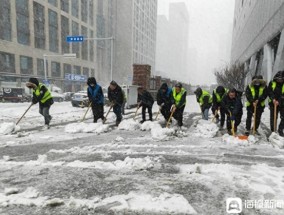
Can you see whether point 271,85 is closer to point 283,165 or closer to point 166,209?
point 283,165

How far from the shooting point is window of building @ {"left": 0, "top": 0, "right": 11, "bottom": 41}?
28766 millimetres

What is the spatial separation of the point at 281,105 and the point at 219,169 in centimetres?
358

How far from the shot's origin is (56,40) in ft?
127

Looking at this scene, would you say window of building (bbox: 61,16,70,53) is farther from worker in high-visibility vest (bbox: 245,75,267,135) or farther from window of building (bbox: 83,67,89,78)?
worker in high-visibility vest (bbox: 245,75,267,135)

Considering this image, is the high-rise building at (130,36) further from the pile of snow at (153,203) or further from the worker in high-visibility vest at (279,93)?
the pile of snow at (153,203)

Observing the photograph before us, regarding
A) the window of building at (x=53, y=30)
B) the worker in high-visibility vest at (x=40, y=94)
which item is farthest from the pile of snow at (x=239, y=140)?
the window of building at (x=53, y=30)

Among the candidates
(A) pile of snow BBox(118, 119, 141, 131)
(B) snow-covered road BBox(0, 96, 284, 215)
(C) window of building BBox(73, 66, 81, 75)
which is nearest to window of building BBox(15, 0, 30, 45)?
(C) window of building BBox(73, 66, 81, 75)

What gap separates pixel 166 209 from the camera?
2604mm

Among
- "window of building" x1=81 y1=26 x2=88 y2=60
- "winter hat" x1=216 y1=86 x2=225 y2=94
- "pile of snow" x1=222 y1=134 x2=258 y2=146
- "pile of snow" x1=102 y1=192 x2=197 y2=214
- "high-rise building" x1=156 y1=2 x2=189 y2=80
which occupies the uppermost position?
"high-rise building" x1=156 y1=2 x2=189 y2=80

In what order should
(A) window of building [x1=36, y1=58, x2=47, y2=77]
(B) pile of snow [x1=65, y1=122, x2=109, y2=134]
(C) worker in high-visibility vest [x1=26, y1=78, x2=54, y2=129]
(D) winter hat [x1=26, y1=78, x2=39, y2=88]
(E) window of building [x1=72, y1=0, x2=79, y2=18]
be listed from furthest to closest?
1. (E) window of building [x1=72, y1=0, x2=79, y2=18]
2. (A) window of building [x1=36, y1=58, x2=47, y2=77]
3. (C) worker in high-visibility vest [x1=26, y1=78, x2=54, y2=129]
4. (D) winter hat [x1=26, y1=78, x2=39, y2=88]
5. (B) pile of snow [x1=65, y1=122, x2=109, y2=134]

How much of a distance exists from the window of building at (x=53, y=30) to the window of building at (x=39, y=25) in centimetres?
158

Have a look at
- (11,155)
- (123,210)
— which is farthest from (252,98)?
(11,155)
